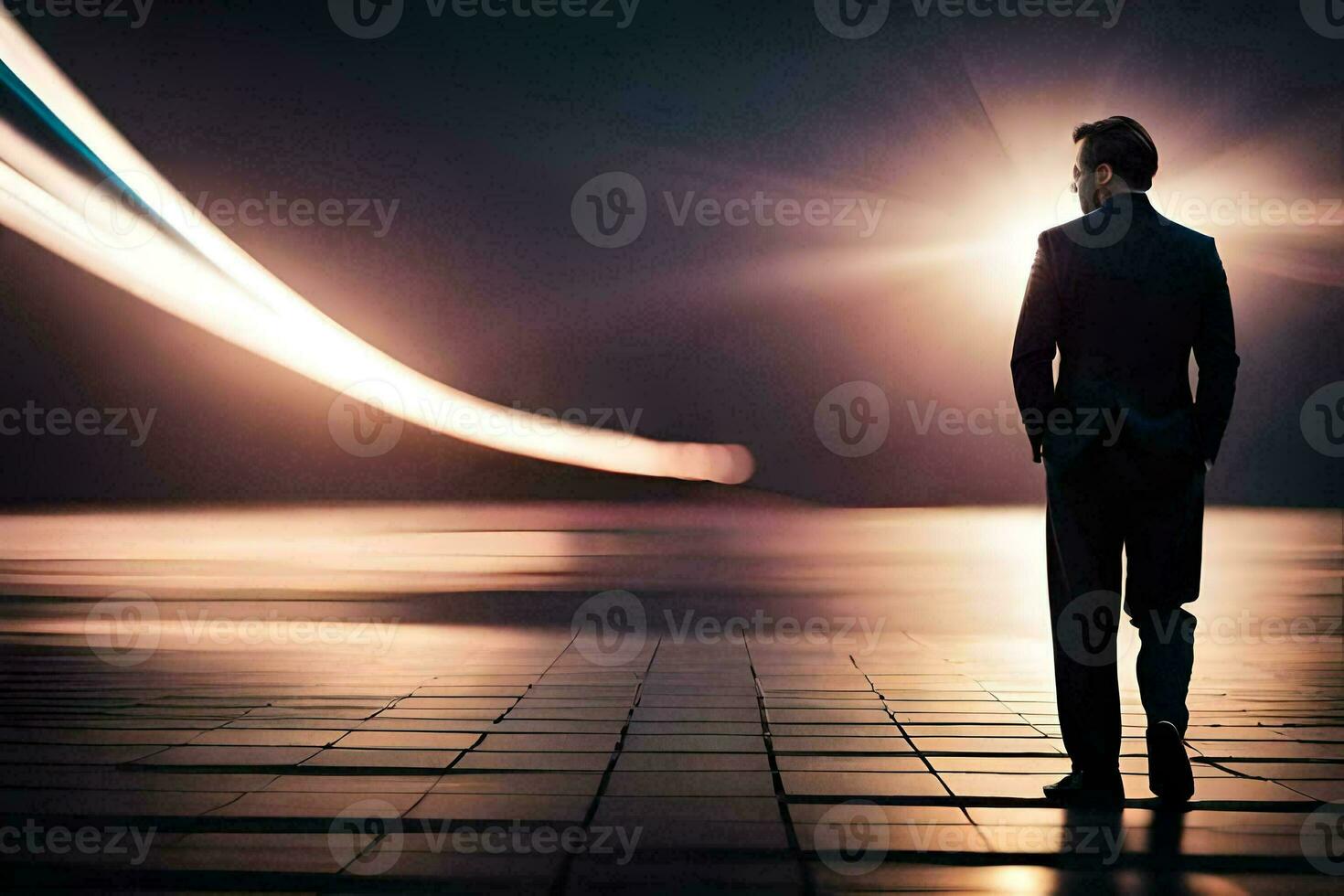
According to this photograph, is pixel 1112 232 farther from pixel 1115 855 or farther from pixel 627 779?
pixel 627 779

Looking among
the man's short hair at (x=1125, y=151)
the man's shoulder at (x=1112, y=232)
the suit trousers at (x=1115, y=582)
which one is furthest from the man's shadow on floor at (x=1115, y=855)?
the man's short hair at (x=1125, y=151)

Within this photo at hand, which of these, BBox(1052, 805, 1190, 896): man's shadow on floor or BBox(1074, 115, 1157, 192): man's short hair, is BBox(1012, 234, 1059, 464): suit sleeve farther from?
BBox(1052, 805, 1190, 896): man's shadow on floor

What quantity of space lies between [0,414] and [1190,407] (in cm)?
719

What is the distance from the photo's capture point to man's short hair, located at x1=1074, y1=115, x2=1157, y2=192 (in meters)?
1.93

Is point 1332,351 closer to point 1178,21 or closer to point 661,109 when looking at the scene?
point 1178,21

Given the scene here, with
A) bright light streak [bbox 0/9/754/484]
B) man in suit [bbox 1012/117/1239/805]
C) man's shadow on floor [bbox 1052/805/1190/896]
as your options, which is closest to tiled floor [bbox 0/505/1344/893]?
man's shadow on floor [bbox 1052/805/1190/896]

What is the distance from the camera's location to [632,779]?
79.7 inches

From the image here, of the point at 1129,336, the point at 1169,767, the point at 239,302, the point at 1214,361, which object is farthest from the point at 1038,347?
the point at 239,302

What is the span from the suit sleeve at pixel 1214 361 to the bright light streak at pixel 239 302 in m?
5.05

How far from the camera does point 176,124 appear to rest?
23.6 feet

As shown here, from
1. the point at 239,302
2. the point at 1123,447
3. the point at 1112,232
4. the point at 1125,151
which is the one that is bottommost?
the point at 1123,447

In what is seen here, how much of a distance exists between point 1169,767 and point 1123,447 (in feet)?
1.69

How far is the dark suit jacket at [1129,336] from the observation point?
6.03 feet

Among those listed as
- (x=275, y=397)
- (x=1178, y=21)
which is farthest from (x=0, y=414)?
(x=1178, y=21)
